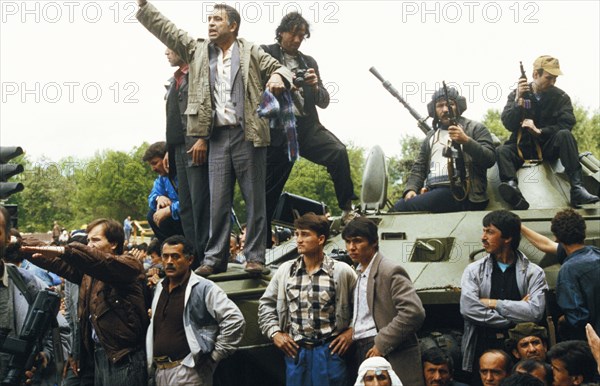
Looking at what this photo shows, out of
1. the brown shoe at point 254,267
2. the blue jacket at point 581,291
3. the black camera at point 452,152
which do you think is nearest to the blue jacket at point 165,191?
the brown shoe at point 254,267

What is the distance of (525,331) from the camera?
8.10m

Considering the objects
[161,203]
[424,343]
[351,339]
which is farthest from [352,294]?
[161,203]

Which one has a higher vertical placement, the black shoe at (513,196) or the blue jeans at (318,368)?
the black shoe at (513,196)

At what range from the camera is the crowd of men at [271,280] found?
7512 mm

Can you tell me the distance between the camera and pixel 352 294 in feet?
25.9

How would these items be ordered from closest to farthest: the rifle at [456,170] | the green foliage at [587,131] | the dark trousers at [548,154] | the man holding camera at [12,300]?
the man holding camera at [12,300] → the rifle at [456,170] → the dark trousers at [548,154] → the green foliage at [587,131]

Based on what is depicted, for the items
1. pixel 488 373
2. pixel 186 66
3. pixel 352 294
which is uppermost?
pixel 186 66

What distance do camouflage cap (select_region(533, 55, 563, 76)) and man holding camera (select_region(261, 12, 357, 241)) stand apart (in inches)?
95.4

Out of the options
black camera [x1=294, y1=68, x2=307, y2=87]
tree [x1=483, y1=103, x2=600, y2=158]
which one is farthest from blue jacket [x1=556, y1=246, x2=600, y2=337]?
tree [x1=483, y1=103, x2=600, y2=158]

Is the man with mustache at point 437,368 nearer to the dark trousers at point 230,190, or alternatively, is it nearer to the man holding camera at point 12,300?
the dark trousers at point 230,190

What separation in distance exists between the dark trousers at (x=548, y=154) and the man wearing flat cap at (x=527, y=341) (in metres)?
2.81

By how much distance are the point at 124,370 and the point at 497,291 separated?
312cm

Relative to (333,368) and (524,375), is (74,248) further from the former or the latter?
(524,375)

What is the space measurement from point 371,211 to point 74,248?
16.4 ft
